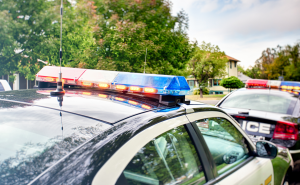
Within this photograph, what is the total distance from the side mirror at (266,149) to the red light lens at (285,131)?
5.91 ft

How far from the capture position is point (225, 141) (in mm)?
2129

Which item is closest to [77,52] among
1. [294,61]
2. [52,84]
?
[52,84]

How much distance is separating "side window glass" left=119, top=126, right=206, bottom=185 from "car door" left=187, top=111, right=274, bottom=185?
0.46 ft

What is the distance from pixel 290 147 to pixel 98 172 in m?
3.68

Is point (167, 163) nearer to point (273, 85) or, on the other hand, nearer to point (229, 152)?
point (229, 152)

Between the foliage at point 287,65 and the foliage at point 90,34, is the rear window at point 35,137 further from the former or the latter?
the foliage at point 287,65

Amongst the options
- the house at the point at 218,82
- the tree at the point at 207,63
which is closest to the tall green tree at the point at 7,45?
the tree at the point at 207,63

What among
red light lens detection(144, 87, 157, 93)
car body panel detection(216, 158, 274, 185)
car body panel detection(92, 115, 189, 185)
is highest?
red light lens detection(144, 87, 157, 93)

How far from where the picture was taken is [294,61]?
60.2 metres

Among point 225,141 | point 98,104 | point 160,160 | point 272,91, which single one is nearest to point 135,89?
point 98,104

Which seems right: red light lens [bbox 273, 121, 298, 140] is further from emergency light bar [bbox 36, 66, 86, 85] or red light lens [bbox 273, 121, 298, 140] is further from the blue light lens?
emergency light bar [bbox 36, 66, 86, 85]

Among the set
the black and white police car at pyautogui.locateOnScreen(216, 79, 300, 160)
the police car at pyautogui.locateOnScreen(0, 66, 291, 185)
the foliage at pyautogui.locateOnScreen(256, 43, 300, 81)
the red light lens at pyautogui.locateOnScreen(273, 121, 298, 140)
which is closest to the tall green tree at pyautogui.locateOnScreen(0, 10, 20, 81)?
the black and white police car at pyautogui.locateOnScreen(216, 79, 300, 160)

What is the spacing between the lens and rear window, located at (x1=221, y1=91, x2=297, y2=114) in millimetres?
4375

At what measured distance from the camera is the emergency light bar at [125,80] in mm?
1673
